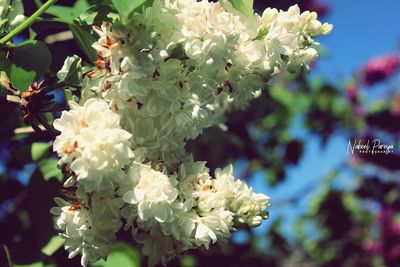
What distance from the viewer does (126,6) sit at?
687mm

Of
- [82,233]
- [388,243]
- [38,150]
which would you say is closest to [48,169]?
[38,150]

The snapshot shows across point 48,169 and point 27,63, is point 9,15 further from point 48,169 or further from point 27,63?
point 48,169

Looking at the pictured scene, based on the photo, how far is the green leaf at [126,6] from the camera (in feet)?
2.23

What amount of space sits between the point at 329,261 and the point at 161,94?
3.23 metres

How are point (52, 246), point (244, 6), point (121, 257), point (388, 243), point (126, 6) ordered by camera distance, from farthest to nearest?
point (388, 243) < point (121, 257) < point (52, 246) < point (244, 6) < point (126, 6)

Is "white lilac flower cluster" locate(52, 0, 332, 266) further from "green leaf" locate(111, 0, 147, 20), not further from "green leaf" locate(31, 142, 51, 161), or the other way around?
"green leaf" locate(31, 142, 51, 161)

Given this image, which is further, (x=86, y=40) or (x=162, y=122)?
(x=86, y=40)

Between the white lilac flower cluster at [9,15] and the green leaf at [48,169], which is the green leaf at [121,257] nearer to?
the green leaf at [48,169]

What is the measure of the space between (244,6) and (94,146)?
0.91 ft

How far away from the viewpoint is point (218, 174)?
0.83 meters

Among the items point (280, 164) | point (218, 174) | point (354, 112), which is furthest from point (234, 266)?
point (218, 174)

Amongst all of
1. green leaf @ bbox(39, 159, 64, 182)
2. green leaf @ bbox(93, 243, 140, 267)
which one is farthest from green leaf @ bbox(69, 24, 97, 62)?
green leaf @ bbox(93, 243, 140, 267)

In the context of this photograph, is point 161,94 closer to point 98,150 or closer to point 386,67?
point 98,150

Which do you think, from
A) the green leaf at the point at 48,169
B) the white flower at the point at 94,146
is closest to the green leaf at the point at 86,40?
the white flower at the point at 94,146
